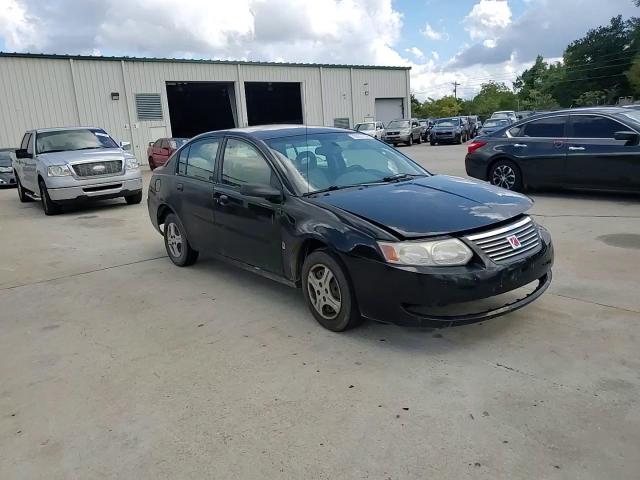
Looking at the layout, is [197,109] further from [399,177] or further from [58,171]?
[399,177]

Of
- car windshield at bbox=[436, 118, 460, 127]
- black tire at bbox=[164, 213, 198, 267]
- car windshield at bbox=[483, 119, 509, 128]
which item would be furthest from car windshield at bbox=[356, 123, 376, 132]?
black tire at bbox=[164, 213, 198, 267]

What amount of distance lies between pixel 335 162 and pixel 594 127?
19.7 ft

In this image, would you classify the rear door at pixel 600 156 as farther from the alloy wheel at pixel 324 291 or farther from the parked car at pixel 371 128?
the parked car at pixel 371 128

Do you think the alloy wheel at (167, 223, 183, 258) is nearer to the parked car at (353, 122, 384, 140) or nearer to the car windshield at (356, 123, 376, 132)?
the parked car at (353, 122, 384, 140)

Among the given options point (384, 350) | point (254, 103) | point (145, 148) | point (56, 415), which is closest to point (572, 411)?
point (384, 350)

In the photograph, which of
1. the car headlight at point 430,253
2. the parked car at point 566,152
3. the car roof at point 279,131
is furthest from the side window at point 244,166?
the parked car at point 566,152

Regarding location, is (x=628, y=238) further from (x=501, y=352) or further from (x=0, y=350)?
(x=0, y=350)

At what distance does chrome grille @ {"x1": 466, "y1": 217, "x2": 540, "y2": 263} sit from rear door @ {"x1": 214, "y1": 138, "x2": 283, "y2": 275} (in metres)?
1.67

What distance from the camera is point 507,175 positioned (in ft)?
33.5

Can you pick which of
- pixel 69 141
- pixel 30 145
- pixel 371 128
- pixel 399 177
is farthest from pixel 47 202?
pixel 371 128

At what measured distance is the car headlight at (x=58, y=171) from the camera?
10.9 metres

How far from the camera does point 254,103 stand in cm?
4253

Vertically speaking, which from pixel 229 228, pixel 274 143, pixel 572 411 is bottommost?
pixel 572 411

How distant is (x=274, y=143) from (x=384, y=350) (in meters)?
2.17
